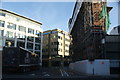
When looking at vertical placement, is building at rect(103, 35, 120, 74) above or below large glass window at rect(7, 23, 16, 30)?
below

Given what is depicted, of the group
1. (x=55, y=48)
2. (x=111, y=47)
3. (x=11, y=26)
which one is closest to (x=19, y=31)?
(x=11, y=26)

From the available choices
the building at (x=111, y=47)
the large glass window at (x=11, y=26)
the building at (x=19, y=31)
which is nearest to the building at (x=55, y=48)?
the building at (x=19, y=31)

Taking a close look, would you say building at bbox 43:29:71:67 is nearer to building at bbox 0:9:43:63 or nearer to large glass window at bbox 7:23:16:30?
building at bbox 0:9:43:63

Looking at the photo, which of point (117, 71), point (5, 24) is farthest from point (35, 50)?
point (117, 71)

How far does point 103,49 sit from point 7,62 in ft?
44.7

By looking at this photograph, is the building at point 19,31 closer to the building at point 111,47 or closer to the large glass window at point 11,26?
the large glass window at point 11,26

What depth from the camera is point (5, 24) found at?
54.1 meters

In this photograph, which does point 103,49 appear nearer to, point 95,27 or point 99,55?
point 99,55

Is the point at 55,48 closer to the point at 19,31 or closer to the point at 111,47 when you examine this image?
the point at 19,31

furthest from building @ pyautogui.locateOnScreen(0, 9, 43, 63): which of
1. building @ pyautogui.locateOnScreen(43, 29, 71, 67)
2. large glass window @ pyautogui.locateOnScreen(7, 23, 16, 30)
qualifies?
building @ pyautogui.locateOnScreen(43, 29, 71, 67)

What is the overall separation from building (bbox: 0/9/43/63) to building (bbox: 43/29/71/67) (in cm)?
833

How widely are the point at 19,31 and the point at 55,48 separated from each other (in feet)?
71.4

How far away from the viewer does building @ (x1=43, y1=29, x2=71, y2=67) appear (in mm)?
75875

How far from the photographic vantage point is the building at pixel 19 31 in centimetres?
5406
